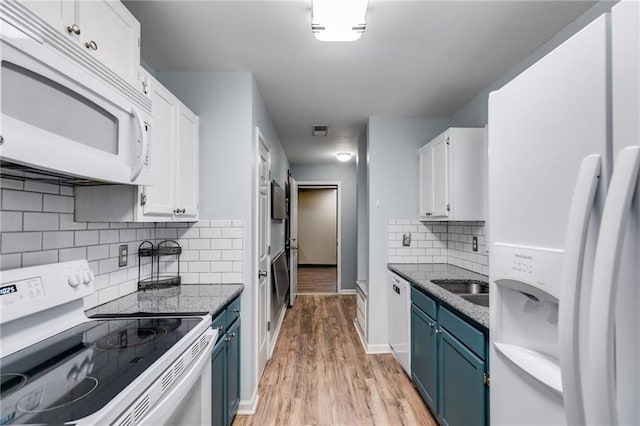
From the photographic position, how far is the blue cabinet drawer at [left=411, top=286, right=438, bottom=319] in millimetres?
A: 2029

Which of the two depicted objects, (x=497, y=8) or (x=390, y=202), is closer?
(x=497, y=8)

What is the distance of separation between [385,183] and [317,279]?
4332 mm

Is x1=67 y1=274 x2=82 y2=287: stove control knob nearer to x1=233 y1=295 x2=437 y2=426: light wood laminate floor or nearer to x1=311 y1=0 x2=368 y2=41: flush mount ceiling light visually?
x1=233 y1=295 x2=437 y2=426: light wood laminate floor

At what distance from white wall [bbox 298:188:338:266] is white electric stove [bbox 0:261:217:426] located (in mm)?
7388

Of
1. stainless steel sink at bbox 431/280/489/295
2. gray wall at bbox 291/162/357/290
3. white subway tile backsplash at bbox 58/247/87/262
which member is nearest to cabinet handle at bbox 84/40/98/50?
white subway tile backsplash at bbox 58/247/87/262

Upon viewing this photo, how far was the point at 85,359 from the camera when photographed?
1.01m

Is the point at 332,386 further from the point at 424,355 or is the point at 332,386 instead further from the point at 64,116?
the point at 64,116

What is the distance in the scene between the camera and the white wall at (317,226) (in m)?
8.80

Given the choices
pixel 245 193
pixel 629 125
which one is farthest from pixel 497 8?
pixel 245 193

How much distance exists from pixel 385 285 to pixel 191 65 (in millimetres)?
2632

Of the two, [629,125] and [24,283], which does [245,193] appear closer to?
[24,283]

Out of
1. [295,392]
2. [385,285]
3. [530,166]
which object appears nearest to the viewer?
[530,166]

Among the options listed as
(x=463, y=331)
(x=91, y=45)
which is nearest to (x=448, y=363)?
(x=463, y=331)

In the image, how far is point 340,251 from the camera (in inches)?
228
